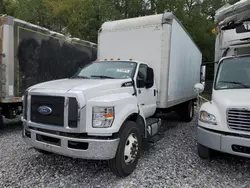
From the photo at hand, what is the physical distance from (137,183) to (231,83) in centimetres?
292

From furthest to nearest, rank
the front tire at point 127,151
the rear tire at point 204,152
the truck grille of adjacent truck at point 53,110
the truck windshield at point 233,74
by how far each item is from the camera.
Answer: the truck windshield at point 233,74 → the rear tire at point 204,152 → the front tire at point 127,151 → the truck grille of adjacent truck at point 53,110

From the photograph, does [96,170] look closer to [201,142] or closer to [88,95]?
[88,95]

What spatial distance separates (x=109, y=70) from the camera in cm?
480

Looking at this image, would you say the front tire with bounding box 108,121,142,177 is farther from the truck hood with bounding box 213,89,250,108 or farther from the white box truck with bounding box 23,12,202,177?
the truck hood with bounding box 213,89,250,108

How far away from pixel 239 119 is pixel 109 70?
274cm

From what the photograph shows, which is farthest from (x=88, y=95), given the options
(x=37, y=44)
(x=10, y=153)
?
(x=37, y=44)

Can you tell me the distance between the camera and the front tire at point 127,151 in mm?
3538

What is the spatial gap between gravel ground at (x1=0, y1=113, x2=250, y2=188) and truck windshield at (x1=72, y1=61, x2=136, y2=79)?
1782 mm

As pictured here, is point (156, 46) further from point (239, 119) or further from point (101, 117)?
point (101, 117)

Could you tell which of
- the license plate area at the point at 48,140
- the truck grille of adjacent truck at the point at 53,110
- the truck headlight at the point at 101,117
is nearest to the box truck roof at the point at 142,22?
the truck headlight at the point at 101,117

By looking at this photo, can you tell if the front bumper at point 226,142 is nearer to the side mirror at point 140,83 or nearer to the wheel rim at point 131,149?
the wheel rim at point 131,149

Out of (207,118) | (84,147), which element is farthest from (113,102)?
(207,118)

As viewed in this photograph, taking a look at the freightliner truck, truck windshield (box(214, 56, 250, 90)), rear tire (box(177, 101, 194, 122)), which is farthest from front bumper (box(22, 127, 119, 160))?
rear tire (box(177, 101, 194, 122))

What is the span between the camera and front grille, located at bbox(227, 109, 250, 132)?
12.0ft
